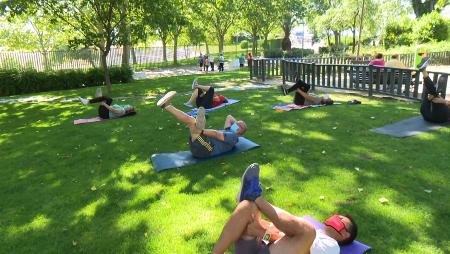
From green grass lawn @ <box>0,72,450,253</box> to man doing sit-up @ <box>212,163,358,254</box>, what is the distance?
80cm

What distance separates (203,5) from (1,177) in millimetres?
30401

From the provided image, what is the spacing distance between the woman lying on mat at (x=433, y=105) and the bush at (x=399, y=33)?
2454cm

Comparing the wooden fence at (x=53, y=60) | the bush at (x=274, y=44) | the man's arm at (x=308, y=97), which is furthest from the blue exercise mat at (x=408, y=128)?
the bush at (x=274, y=44)

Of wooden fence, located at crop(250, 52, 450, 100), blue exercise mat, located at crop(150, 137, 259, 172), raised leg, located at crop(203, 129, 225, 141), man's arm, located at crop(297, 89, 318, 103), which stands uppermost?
wooden fence, located at crop(250, 52, 450, 100)

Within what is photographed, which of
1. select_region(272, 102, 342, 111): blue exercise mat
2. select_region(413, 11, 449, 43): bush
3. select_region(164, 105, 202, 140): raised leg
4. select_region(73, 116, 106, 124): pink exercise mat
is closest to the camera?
select_region(164, 105, 202, 140): raised leg

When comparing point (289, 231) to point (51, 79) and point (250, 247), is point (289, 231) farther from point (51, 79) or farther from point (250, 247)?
point (51, 79)

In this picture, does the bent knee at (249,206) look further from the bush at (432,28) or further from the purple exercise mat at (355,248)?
the bush at (432,28)

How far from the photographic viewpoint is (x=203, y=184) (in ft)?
18.1

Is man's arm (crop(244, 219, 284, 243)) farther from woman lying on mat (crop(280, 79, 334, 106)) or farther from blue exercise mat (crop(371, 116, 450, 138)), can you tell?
woman lying on mat (crop(280, 79, 334, 106))

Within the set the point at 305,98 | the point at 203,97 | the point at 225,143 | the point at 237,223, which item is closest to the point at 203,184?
the point at 225,143

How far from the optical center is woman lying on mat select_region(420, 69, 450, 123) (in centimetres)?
761

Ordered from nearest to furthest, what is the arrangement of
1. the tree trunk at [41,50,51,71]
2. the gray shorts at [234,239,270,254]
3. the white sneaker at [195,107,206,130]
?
the gray shorts at [234,239,270,254], the white sneaker at [195,107,206,130], the tree trunk at [41,50,51,71]

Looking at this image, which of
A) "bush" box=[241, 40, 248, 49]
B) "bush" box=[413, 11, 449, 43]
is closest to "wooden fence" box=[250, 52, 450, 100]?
"bush" box=[413, 11, 449, 43]

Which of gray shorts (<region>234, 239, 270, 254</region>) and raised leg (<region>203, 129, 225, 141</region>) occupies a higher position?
raised leg (<region>203, 129, 225, 141</region>)
